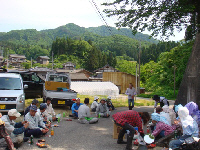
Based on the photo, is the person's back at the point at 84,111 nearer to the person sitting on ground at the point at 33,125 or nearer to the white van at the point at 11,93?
the white van at the point at 11,93

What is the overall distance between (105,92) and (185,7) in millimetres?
21984

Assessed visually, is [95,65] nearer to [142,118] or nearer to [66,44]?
[66,44]

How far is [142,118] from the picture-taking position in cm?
654

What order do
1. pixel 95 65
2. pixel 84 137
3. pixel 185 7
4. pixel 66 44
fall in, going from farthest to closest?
pixel 66 44 → pixel 95 65 → pixel 185 7 → pixel 84 137

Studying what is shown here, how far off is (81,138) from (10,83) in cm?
564

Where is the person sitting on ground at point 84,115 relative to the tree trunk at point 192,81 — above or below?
below

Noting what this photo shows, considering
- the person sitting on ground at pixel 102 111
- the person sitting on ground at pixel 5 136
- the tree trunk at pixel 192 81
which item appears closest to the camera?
the person sitting on ground at pixel 5 136

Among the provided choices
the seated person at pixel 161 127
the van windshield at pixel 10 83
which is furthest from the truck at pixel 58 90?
the seated person at pixel 161 127

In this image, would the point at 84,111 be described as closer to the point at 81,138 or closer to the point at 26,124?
the point at 81,138

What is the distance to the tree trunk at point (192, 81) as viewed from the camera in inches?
392

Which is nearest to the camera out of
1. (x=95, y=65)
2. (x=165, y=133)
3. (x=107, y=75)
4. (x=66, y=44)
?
(x=165, y=133)

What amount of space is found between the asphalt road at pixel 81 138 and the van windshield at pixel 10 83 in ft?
10.00

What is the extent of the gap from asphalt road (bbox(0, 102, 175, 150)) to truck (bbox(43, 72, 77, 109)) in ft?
10.1

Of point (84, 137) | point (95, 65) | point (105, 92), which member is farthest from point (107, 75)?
point (84, 137)
